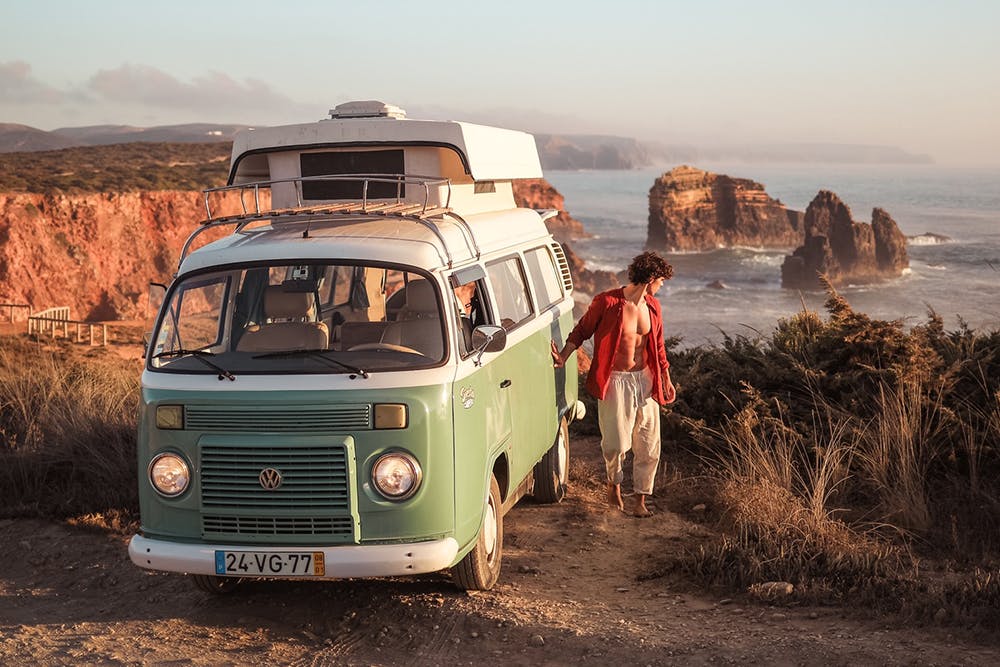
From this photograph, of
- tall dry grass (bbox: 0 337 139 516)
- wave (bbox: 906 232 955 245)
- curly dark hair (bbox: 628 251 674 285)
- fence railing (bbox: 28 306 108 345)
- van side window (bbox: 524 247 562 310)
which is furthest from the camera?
wave (bbox: 906 232 955 245)

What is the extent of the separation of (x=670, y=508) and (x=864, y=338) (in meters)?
3.16

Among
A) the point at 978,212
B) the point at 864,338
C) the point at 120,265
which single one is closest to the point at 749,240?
the point at 978,212

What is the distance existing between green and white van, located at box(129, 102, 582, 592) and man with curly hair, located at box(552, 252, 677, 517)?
91 centimetres

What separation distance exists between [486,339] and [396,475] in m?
1.14

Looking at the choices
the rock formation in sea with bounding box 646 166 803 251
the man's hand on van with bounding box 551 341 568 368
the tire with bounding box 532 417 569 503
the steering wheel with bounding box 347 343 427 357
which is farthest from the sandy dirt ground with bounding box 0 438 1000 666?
the rock formation in sea with bounding box 646 166 803 251

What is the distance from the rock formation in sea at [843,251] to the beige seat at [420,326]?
134617 millimetres

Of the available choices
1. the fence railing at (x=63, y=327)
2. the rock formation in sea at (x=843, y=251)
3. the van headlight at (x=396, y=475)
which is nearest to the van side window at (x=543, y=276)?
the van headlight at (x=396, y=475)

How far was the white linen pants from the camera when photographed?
8625 millimetres

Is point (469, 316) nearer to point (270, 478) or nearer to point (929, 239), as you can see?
point (270, 478)

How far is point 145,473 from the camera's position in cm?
616

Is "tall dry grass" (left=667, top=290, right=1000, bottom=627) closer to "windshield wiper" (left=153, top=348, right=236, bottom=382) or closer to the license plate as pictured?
the license plate

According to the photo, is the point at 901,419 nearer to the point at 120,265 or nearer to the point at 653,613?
the point at 653,613

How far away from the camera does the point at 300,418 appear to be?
5.86m

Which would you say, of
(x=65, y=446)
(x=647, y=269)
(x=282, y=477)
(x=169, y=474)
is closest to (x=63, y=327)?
(x=65, y=446)
